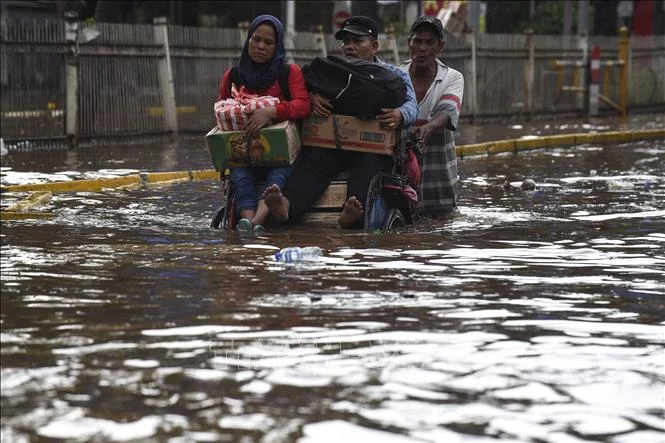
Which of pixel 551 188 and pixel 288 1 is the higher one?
pixel 288 1

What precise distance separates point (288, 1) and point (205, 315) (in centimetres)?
2522

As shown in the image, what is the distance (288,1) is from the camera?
30516 millimetres

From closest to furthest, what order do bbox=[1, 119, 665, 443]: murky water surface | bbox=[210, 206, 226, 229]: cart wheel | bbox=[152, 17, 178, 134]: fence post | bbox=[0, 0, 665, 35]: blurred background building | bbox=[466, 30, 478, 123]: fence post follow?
bbox=[1, 119, 665, 443]: murky water surface < bbox=[210, 206, 226, 229]: cart wheel < bbox=[152, 17, 178, 134]: fence post < bbox=[466, 30, 478, 123]: fence post < bbox=[0, 0, 665, 35]: blurred background building

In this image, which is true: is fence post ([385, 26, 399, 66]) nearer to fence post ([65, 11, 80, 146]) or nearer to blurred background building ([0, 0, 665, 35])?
blurred background building ([0, 0, 665, 35])

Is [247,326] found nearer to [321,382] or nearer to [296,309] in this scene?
[296,309]

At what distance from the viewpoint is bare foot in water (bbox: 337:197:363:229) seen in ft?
29.6

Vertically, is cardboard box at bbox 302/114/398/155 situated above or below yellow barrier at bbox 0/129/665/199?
above

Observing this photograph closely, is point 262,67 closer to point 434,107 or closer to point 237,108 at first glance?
point 237,108

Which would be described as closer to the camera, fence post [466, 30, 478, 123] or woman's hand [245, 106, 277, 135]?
woman's hand [245, 106, 277, 135]

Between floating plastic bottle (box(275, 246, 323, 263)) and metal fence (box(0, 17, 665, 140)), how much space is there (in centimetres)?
1103

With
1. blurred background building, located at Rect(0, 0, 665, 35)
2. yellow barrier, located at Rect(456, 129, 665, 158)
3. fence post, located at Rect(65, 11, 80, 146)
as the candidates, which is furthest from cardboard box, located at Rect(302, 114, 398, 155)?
blurred background building, located at Rect(0, 0, 665, 35)

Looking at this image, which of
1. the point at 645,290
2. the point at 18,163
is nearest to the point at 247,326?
the point at 645,290

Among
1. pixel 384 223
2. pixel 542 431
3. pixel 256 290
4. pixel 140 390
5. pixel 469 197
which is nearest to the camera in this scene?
pixel 542 431

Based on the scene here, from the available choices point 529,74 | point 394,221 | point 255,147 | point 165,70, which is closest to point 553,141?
point 165,70
